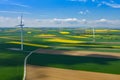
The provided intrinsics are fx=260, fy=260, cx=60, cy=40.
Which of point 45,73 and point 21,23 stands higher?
point 21,23

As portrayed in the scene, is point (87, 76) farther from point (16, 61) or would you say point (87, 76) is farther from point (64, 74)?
point (16, 61)

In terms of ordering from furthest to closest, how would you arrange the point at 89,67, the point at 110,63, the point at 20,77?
the point at 110,63 → the point at 89,67 → the point at 20,77

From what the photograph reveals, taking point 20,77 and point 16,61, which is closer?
point 20,77

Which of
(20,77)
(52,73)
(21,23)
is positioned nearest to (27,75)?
(20,77)

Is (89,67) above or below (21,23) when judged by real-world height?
below

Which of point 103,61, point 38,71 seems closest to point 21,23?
point 103,61

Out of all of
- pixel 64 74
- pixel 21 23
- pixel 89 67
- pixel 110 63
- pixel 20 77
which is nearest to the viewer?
pixel 20 77

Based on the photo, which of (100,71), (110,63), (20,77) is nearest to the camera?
(20,77)

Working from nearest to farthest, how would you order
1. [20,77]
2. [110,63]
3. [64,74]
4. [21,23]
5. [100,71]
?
[20,77], [64,74], [100,71], [110,63], [21,23]

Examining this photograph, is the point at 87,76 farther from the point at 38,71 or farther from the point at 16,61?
the point at 16,61
